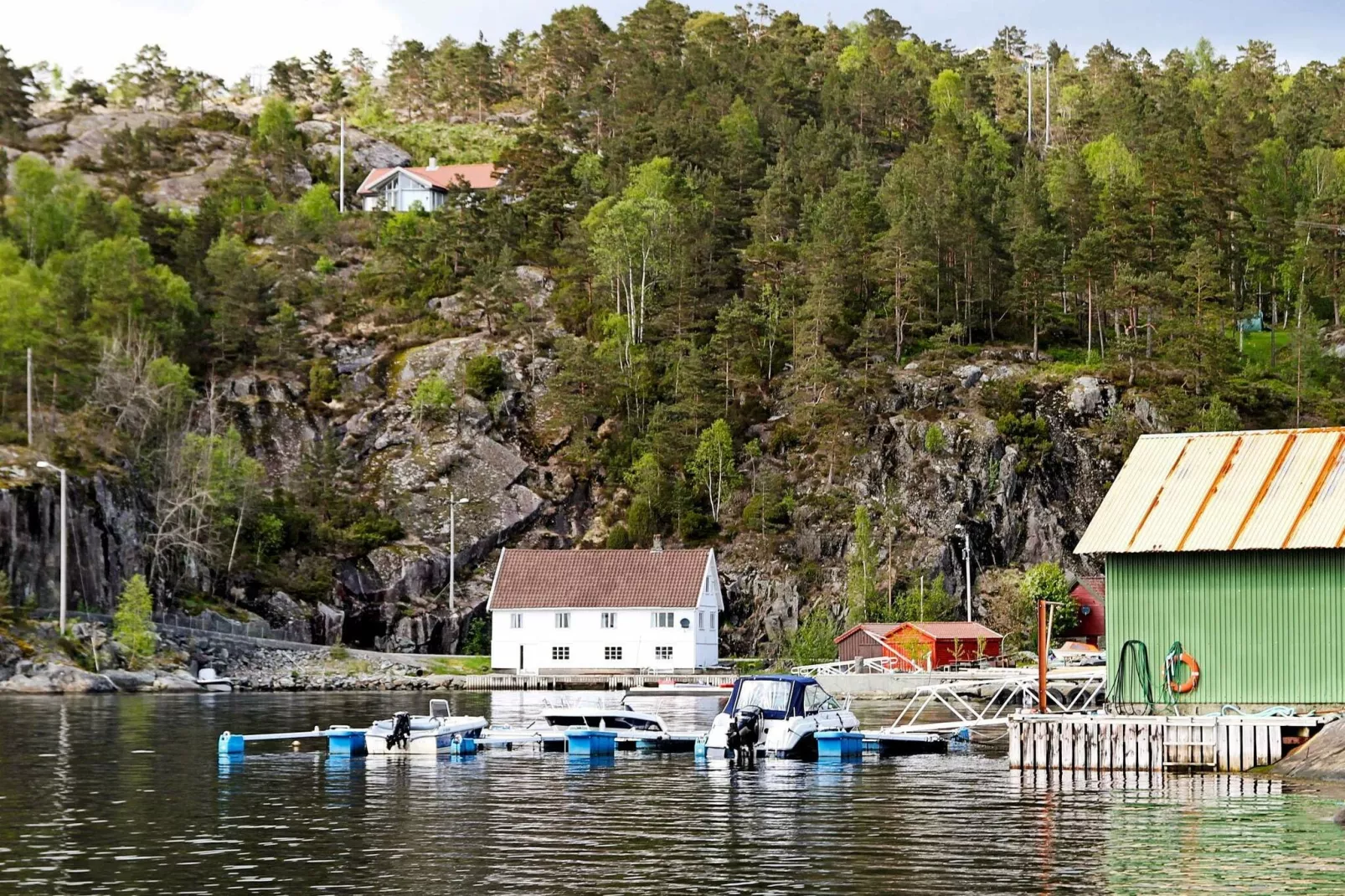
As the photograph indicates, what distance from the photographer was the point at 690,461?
11094cm

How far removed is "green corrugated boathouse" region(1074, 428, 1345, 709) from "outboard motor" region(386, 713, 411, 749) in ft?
61.7

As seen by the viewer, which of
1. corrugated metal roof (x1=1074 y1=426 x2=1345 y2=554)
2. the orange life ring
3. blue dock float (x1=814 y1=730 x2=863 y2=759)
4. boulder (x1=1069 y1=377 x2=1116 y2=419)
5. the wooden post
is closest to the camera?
corrugated metal roof (x1=1074 y1=426 x2=1345 y2=554)

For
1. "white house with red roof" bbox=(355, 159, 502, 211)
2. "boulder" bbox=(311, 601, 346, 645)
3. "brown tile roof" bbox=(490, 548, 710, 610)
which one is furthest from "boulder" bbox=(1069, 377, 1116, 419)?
"white house with red roof" bbox=(355, 159, 502, 211)

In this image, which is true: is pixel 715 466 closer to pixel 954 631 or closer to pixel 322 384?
pixel 954 631

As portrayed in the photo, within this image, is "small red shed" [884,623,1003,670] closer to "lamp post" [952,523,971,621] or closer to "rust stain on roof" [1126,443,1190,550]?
"lamp post" [952,523,971,621]

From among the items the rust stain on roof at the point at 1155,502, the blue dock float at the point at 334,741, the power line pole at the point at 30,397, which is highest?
the power line pole at the point at 30,397

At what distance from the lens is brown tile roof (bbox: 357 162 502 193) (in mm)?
159500

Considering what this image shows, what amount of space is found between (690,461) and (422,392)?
18.9 metres

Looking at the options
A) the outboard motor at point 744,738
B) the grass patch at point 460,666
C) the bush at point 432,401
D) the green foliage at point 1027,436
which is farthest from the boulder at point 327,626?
the outboard motor at point 744,738

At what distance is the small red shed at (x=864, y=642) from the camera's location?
90.5 m

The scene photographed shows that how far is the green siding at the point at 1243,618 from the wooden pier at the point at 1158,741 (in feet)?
5.00

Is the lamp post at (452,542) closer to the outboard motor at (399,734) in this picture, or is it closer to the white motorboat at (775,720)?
the outboard motor at (399,734)

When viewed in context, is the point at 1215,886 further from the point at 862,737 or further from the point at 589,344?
the point at 589,344

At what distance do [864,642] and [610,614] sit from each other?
602 inches
